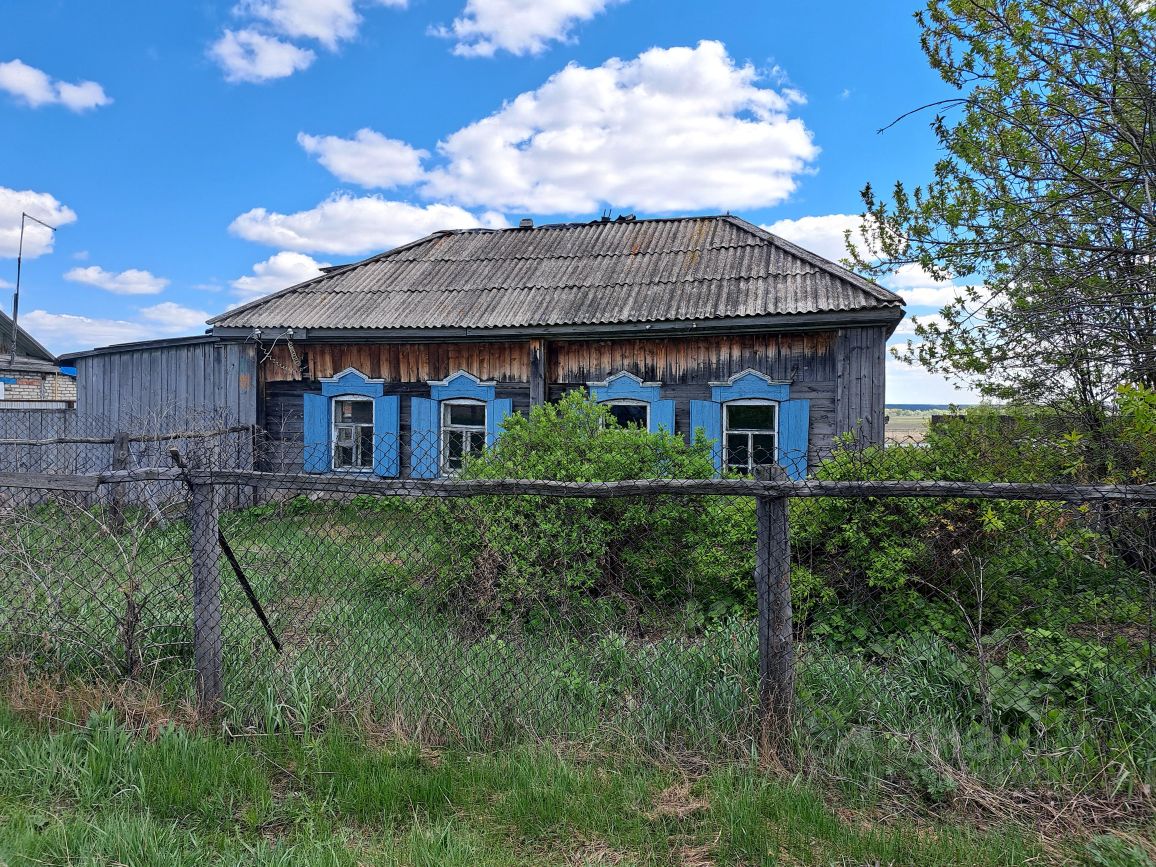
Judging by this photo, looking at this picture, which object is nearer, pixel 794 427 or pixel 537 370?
pixel 794 427

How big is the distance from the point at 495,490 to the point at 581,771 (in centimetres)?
135

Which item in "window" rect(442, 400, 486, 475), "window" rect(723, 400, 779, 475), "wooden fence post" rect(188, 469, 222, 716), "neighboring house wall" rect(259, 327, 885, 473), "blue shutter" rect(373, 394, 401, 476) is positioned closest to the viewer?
"wooden fence post" rect(188, 469, 222, 716)

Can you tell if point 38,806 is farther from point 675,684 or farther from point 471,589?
point 675,684

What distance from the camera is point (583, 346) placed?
10.0 metres

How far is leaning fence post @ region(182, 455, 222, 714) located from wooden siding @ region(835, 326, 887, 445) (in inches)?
313

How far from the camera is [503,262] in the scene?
1252 centimetres

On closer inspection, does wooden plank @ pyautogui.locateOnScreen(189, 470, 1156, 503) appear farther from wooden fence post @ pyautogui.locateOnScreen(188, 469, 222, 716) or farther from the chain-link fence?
wooden fence post @ pyautogui.locateOnScreen(188, 469, 222, 716)

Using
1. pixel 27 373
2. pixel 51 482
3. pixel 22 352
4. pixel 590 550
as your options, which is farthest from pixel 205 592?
pixel 22 352

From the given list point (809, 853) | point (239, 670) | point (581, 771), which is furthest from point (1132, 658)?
point (239, 670)

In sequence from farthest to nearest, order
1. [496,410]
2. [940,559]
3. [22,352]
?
1. [22,352]
2. [496,410]
3. [940,559]

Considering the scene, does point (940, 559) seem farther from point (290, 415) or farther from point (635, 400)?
point (290, 415)

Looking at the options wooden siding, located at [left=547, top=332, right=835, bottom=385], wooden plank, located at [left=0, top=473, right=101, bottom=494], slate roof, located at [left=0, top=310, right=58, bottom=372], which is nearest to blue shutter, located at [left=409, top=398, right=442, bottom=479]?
wooden siding, located at [left=547, top=332, right=835, bottom=385]

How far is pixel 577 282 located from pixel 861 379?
4958 mm

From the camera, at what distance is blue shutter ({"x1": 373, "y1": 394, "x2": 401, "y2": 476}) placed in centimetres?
1067
